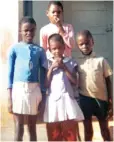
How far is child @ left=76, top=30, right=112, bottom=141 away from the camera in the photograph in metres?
2.99

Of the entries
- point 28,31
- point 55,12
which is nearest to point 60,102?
point 28,31

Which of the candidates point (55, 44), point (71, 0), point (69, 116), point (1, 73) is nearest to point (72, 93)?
point (69, 116)

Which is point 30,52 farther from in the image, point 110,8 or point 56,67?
point 110,8

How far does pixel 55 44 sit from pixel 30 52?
0.67 ft

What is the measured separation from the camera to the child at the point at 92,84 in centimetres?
299

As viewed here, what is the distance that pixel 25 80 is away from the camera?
284 centimetres

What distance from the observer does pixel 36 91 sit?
2859 millimetres

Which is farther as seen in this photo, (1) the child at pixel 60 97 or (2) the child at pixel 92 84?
(2) the child at pixel 92 84

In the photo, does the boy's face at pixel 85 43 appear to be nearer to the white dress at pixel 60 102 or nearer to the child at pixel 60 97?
the child at pixel 60 97

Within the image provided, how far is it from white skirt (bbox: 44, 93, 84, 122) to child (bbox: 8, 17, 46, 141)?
0.31 ft

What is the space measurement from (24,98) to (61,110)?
0.97 feet

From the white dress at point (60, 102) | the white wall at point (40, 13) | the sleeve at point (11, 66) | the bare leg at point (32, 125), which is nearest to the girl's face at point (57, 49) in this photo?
the white dress at point (60, 102)

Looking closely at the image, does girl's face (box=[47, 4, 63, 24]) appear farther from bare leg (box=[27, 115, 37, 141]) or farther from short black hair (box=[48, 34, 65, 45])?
bare leg (box=[27, 115, 37, 141])

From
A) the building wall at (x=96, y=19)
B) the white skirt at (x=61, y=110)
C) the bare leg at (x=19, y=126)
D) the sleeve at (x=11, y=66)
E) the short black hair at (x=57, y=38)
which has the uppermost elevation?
the building wall at (x=96, y=19)
